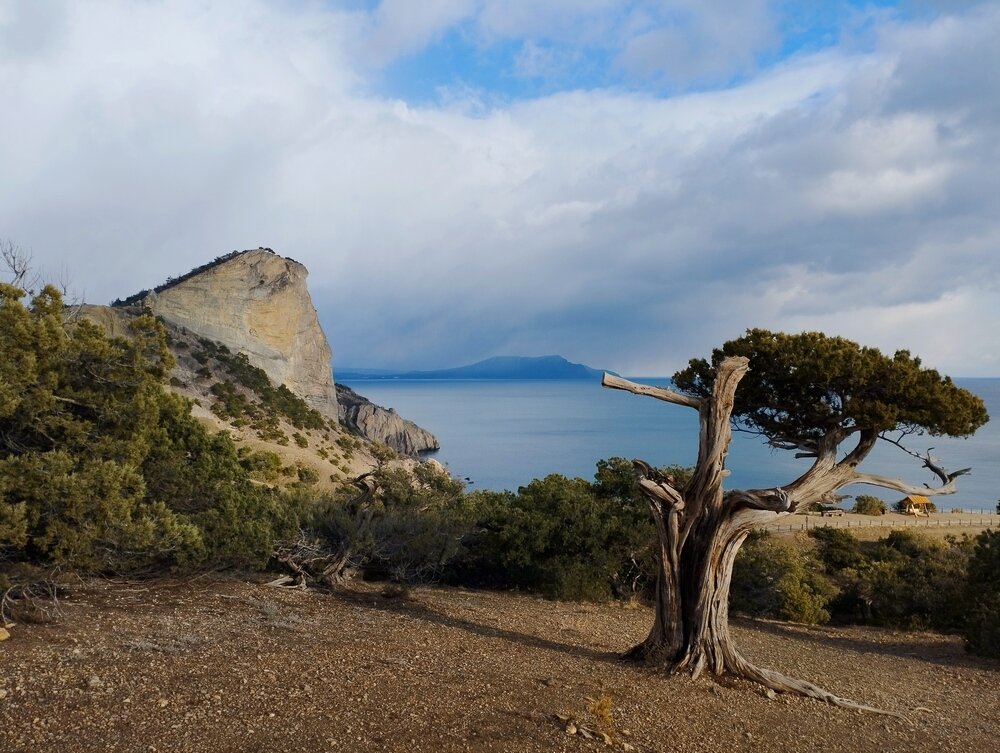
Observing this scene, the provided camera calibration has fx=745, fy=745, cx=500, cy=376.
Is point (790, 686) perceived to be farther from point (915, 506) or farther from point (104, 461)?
point (915, 506)

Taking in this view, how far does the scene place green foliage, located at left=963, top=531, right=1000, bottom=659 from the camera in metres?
11.4

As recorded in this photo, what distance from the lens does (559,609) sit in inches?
522

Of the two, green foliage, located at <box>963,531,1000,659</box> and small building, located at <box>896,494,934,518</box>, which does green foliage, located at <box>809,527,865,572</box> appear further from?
green foliage, located at <box>963,531,1000,659</box>

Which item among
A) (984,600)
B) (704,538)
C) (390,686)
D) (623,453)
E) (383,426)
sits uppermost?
(383,426)

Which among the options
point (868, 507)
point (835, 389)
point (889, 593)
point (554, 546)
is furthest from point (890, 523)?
point (835, 389)

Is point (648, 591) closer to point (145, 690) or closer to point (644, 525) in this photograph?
point (644, 525)

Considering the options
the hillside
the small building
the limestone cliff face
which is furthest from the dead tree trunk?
the limestone cliff face

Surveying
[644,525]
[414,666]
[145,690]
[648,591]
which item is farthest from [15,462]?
[648,591]

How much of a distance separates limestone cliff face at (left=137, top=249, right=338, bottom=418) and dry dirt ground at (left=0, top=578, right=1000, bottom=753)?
5018 cm

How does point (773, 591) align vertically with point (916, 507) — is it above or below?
below

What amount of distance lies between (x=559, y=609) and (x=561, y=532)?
2192 mm

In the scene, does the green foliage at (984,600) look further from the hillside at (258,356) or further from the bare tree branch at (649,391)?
the hillside at (258,356)

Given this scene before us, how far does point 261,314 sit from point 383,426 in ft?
72.3

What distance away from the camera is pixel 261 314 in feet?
200
